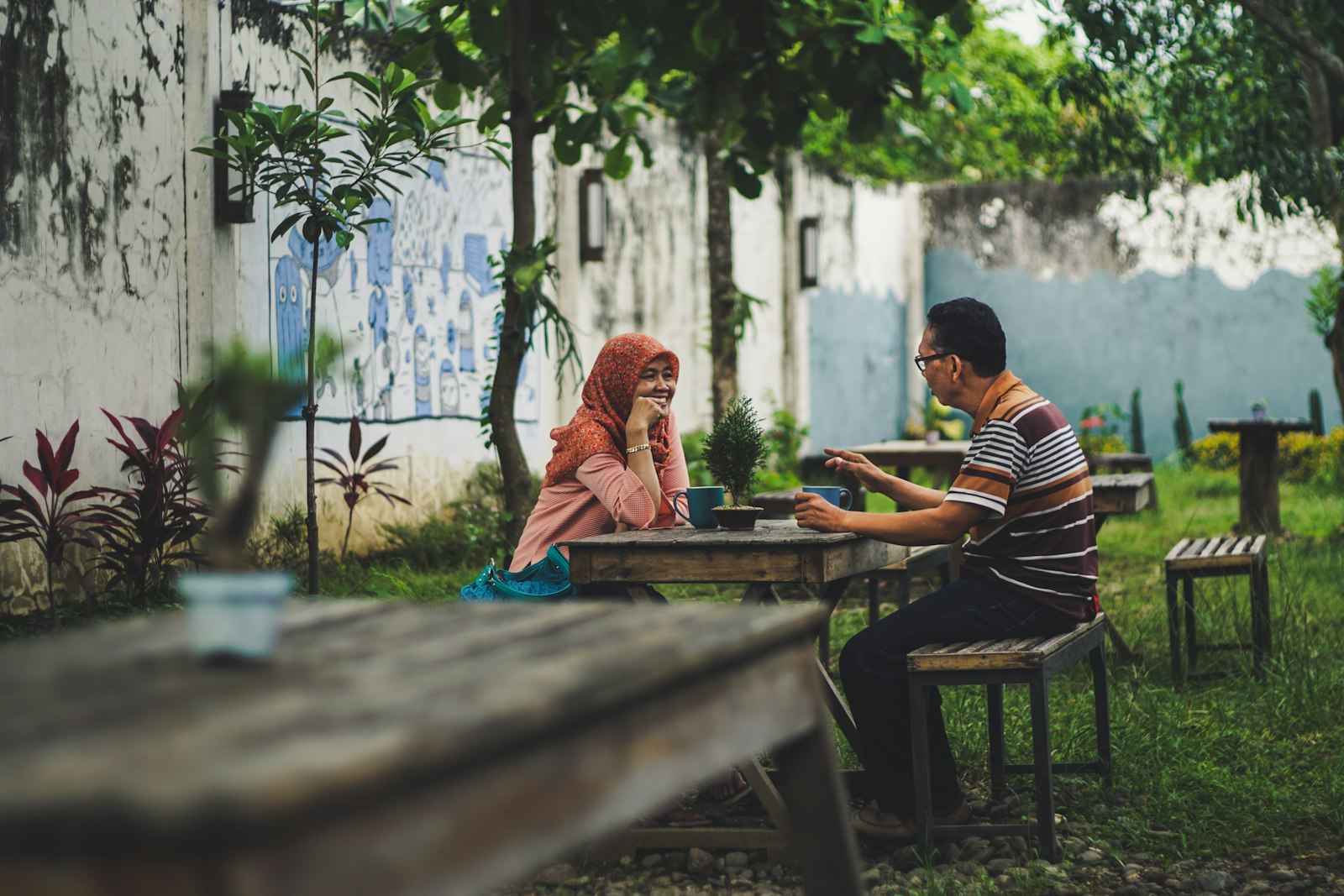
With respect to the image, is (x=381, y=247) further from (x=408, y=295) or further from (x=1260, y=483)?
(x=1260, y=483)

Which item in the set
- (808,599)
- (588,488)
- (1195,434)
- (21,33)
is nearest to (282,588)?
(588,488)

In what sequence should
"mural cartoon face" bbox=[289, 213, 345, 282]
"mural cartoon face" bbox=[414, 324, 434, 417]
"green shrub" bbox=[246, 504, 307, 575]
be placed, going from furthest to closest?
1. "mural cartoon face" bbox=[414, 324, 434, 417]
2. "mural cartoon face" bbox=[289, 213, 345, 282]
3. "green shrub" bbox=[246, 504, 307, 575]

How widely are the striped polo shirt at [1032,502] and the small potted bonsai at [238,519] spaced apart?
251 centimetres

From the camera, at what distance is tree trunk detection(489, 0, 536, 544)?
5.50m

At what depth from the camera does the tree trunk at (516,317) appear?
5500 millimetres

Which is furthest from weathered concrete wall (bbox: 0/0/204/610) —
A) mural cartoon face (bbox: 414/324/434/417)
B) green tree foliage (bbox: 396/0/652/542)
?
mural cartoon face (bbox: 414/324/434/417)

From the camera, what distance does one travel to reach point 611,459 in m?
4.41

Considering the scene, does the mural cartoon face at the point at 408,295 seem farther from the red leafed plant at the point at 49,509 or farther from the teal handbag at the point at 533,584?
the teal handbag at the point at 533,584

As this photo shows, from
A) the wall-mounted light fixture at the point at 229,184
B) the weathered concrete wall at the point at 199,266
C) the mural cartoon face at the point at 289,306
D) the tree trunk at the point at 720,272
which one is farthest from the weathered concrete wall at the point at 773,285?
the wall-mounted light fixture at the point at 229,184

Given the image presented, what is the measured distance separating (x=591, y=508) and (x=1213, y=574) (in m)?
2.79

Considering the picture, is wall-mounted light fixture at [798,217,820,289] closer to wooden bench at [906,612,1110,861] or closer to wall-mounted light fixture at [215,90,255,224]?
wall-mounted light fixture at [215,90,255,224]

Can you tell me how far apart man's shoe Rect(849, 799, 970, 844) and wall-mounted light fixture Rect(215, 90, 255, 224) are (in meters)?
4.52

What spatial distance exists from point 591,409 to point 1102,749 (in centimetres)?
186

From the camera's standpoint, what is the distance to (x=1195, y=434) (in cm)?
1575
